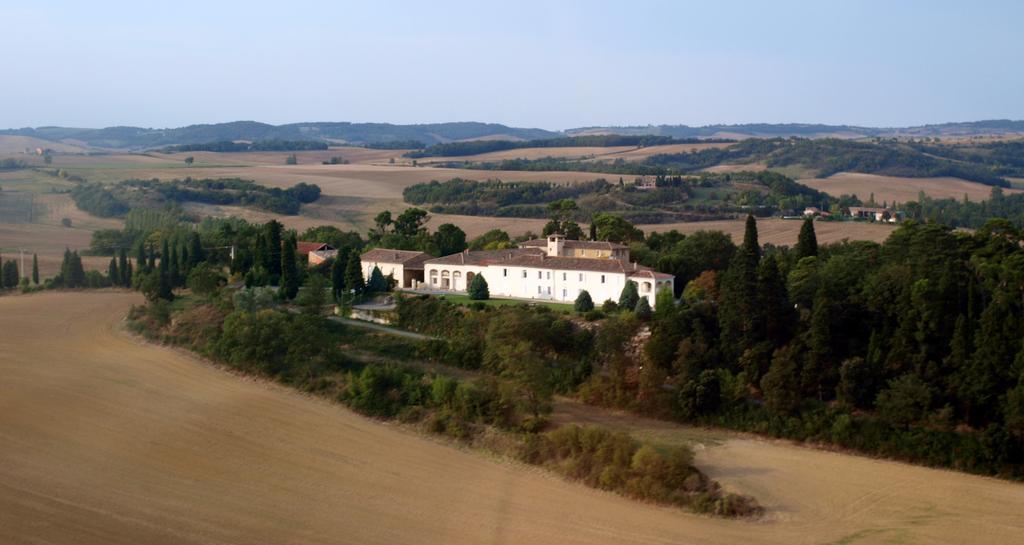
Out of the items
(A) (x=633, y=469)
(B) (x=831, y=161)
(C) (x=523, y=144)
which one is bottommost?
(A) (x=633, y=469)

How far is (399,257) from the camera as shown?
3788cm

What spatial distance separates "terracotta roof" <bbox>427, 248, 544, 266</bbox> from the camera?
119ft

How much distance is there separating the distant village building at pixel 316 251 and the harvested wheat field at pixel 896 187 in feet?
138

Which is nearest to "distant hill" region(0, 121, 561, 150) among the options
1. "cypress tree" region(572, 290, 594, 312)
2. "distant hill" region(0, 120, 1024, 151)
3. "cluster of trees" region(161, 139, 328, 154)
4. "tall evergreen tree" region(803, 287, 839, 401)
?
"distant hill" region(0, 120, 1024, 151)

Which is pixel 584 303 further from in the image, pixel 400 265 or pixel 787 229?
pixel 787 229

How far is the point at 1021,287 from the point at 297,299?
66.7 feet

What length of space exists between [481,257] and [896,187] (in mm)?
50194

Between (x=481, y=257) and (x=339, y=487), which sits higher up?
(x=481, y=257)

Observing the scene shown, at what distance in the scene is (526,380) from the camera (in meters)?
25.7

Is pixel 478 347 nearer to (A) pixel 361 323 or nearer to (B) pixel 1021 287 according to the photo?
(A) pixel 361 323

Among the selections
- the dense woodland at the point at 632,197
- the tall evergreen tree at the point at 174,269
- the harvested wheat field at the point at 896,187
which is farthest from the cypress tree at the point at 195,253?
the harvested wheat field at the point at 896,187

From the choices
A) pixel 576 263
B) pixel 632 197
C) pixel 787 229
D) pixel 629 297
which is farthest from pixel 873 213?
pixel 629 297

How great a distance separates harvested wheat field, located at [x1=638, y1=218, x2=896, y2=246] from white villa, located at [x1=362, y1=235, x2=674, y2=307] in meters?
13.0

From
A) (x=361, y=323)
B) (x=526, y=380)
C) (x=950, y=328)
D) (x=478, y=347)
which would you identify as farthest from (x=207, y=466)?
(x=950, y=328)
